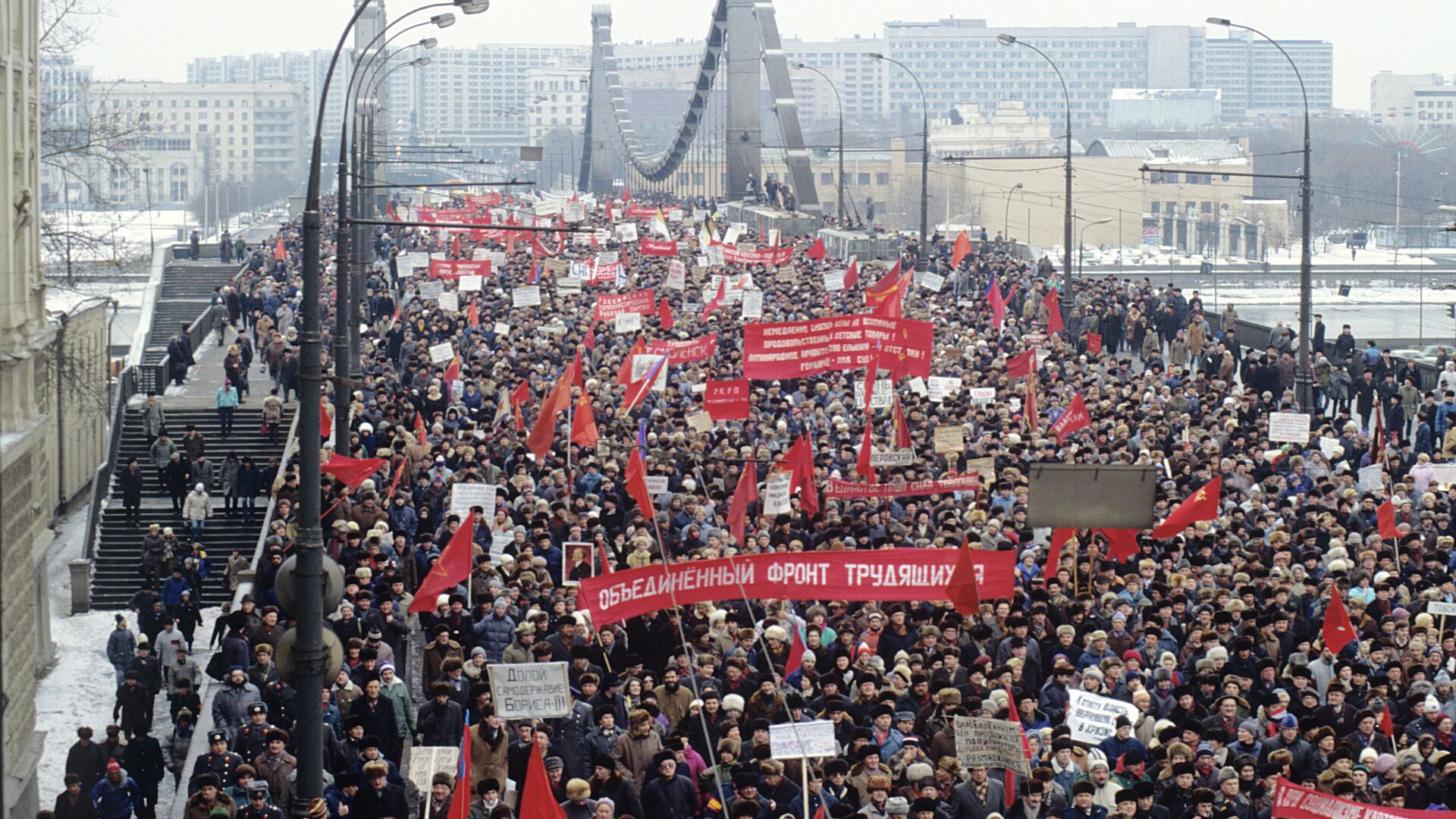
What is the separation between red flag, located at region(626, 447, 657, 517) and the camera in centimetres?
1923

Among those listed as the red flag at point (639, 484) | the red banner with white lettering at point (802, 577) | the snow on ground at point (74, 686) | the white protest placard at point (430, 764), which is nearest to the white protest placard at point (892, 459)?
the red flag at point (639, 484)

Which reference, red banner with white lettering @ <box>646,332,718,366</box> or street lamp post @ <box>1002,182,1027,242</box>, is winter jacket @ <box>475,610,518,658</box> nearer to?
red banner with white lettering @ <box>646,332,718,366</box>

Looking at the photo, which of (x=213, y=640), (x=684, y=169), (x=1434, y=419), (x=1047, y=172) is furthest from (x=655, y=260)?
(x=684, y=169)

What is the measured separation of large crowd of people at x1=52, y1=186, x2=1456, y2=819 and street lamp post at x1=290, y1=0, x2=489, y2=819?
29cm

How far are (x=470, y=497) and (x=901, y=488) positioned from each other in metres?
3.91

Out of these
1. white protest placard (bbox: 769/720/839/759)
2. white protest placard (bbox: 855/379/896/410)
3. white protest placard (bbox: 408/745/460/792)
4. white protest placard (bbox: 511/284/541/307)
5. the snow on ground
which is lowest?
the snow on ground

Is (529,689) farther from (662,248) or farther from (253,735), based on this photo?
(662,248)

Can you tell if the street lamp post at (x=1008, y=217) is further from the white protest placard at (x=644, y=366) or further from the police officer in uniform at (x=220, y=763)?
the police officer in uniform at (x=220, y=763)

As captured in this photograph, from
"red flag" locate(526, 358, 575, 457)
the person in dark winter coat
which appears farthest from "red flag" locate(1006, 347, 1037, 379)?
the person in dark winter coat

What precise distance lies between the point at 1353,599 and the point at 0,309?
10.6m

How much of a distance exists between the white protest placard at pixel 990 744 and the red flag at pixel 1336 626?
4239 mm

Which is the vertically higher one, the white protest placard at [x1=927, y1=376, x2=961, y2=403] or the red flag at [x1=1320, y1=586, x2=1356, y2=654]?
the white protest placard at [x1=927, y1=376, x2=961, y2=403]

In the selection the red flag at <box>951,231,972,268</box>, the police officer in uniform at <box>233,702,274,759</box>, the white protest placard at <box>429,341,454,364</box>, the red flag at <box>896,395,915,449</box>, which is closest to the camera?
the police officer in uniform at <box>233,702,274,759</box>

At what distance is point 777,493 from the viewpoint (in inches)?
801
